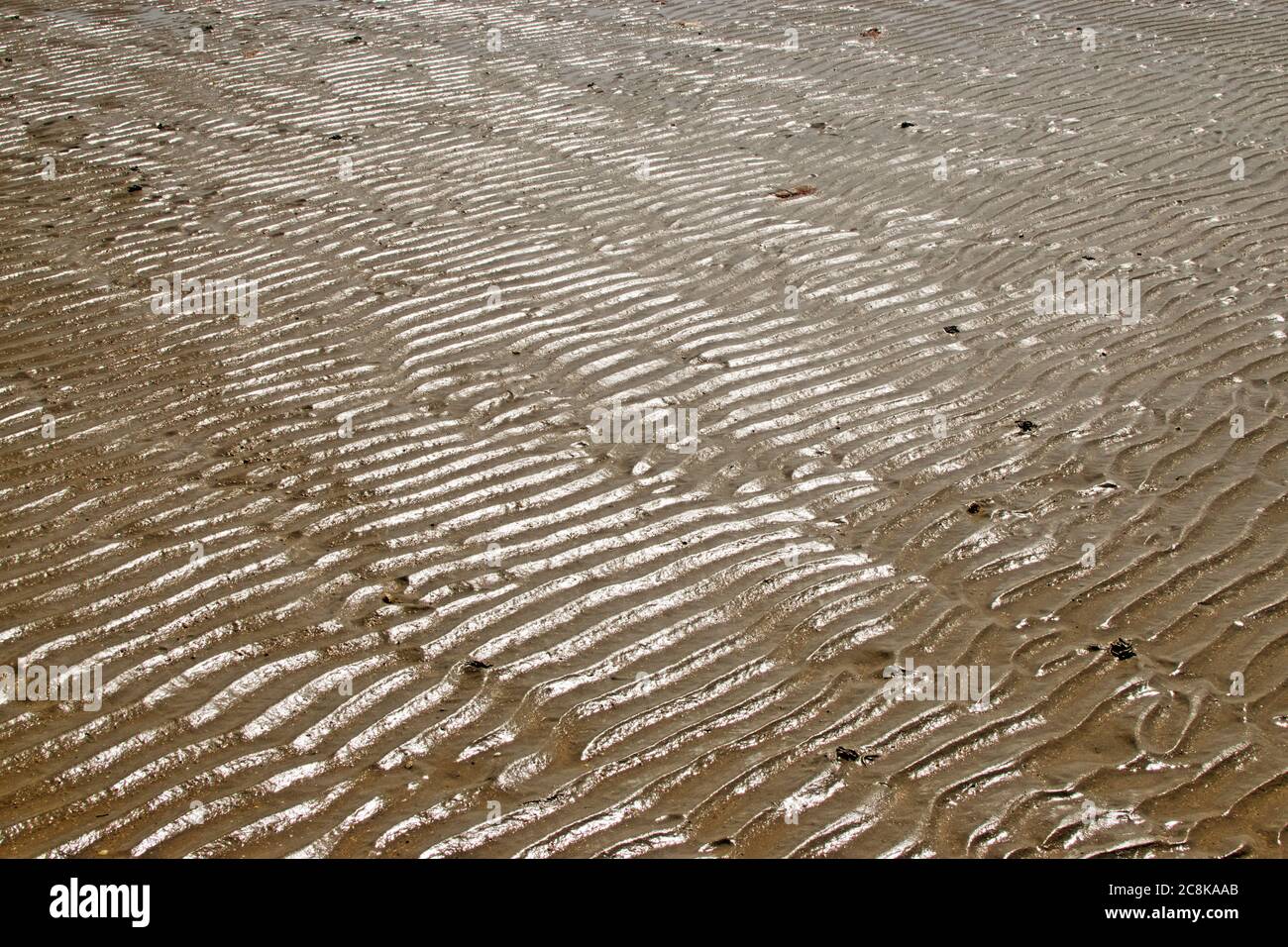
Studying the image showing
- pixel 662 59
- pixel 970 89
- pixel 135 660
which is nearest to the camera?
pixel 135 660

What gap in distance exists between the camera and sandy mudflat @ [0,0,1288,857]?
138 inches

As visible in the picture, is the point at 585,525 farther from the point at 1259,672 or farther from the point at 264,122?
the point at 264,122

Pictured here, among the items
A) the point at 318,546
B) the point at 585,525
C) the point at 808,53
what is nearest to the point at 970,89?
the point at 808,53

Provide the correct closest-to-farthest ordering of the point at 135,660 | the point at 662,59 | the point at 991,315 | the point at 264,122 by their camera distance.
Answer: the point at 135,660, the point at 991,315, the point at 264,122, the point at 662,59

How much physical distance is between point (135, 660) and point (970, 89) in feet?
A: 28.8

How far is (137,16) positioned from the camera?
12.4 meters

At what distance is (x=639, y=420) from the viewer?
5477 millimetres

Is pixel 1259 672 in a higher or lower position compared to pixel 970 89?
lower

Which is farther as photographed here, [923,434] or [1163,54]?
[1163,54]

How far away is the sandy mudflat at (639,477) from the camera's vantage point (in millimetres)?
3504

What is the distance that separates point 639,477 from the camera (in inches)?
199

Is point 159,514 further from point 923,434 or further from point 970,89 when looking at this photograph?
point 970,89

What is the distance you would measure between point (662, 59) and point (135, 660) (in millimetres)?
8838
